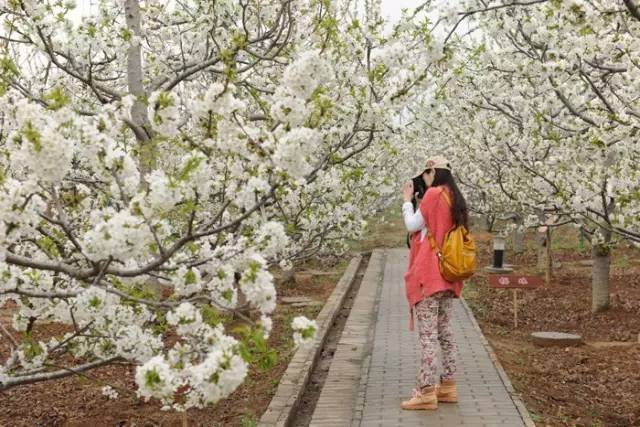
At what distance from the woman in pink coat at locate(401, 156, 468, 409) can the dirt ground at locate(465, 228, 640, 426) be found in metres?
1.04

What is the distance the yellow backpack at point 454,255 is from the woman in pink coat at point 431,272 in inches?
1.5

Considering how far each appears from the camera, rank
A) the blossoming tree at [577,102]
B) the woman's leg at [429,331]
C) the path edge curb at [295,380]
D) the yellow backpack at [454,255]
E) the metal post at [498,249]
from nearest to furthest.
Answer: the yellow backpack at [454,255] → the woman's leg at [429,331] → the path edge curb at [295,380] → the blossoming tree at [577,102] → the metal post at [498,249]

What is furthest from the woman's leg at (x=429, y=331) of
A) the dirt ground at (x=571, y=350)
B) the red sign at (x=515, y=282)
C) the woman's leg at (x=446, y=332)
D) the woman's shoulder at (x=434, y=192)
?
the red sign at (x=515, y=282)

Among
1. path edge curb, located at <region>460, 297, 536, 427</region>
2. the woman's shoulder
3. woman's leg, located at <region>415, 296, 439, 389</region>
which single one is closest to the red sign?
path edge curb, located at <region>460, 297, 536, 427</region>

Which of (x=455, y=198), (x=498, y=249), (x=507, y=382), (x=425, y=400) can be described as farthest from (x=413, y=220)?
(x=498, y=249)

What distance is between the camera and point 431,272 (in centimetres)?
648

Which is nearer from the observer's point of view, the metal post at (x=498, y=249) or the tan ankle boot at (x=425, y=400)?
the tan ankle boot at (x=425, y=400)

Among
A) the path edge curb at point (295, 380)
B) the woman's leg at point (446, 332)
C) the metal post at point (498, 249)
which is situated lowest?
the path edge curb at point (295, 380)

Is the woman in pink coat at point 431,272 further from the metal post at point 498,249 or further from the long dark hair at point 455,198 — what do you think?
the metal post at point 498,249

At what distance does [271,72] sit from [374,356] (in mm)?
3855

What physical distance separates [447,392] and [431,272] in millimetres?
1193

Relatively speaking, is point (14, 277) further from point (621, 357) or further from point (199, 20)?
point (621, 357)

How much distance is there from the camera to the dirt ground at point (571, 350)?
7.67 metres

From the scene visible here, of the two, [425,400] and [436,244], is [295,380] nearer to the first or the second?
[425,400]
